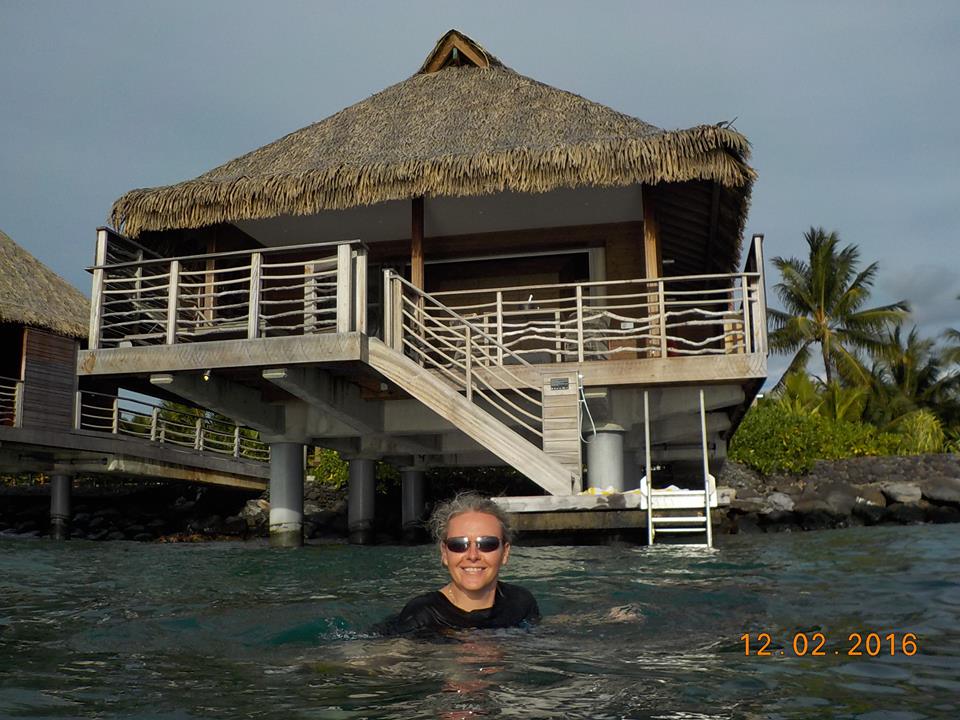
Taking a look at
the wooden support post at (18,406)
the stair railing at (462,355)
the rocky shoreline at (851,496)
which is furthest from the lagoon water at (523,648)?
the wooden support post at (18,406)

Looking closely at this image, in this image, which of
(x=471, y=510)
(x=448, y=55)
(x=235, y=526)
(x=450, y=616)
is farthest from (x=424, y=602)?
(x=235, y=526)

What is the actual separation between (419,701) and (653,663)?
3.65 feet

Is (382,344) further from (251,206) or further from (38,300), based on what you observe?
(38,300)

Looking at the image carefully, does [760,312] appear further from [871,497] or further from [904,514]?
[871,497]

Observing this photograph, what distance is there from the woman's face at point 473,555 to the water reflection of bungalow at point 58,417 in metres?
14.7

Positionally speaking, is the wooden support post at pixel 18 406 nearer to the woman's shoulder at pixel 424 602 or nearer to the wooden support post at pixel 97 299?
the wooden support post at pixel 97 299

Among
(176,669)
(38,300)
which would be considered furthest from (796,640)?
(38,300)

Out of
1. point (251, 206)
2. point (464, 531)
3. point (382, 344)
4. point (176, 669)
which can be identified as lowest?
point (176, 669)

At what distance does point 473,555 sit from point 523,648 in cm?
46

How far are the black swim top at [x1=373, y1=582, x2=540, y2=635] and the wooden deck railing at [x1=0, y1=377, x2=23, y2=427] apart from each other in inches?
602

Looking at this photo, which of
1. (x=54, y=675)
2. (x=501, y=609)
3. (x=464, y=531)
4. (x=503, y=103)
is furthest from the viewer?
(x=503, y=103)

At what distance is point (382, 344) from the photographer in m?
10.6

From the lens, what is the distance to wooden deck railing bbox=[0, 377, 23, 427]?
58.4ft

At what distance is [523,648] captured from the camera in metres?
4.12
